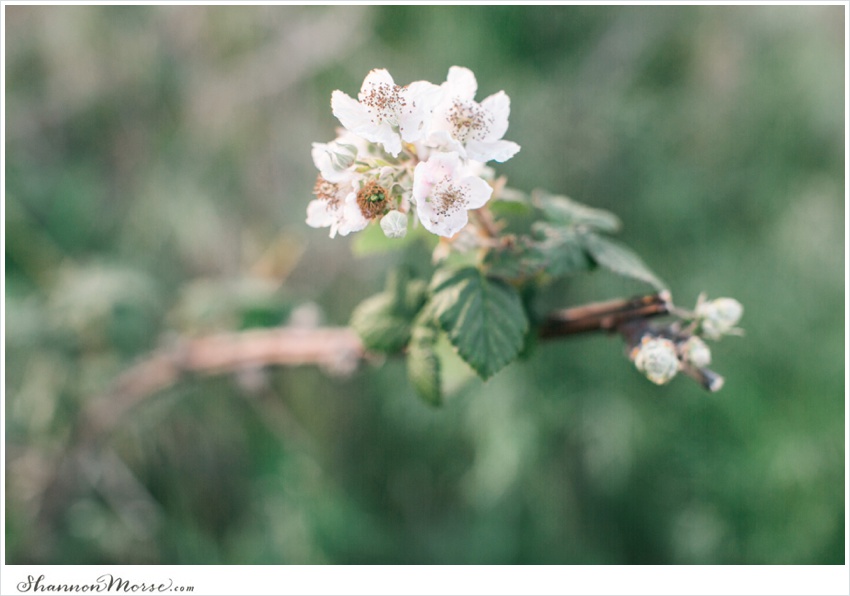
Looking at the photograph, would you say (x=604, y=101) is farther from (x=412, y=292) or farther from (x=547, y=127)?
(x=412, y=292)

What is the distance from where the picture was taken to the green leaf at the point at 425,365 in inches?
17.3

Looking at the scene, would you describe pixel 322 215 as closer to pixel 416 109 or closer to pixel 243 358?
pixel 416 109

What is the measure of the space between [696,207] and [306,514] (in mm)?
926

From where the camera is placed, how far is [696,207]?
4.15 ft

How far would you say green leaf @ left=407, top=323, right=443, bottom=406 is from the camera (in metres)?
0.44

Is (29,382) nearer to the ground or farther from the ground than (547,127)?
nearer to the ground

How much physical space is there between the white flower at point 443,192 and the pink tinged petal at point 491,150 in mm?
21

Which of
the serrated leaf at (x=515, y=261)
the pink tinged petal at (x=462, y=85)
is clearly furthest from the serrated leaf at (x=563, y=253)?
the pink tinged petal at (x=462, y=85)

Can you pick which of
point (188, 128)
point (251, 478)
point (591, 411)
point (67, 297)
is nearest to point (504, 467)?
point (591, 411)

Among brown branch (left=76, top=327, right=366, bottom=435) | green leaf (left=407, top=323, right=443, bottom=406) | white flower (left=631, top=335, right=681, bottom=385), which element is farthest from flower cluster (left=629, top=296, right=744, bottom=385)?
brown branch (left=76, top=327, right=366, bottom=435)

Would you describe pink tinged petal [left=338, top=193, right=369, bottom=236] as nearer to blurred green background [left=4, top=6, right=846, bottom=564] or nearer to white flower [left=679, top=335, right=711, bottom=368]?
white flower [left=679, top=335, right=711, bottom=368]

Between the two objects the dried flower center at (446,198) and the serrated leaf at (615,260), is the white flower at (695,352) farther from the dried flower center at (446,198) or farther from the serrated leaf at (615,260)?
the dried flower center at (446,198)

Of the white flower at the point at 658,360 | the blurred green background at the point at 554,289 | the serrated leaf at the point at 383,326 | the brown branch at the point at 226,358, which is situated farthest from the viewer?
the blurred green background at the point at 554,289

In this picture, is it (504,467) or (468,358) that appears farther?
(504,467)
